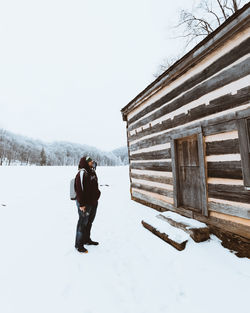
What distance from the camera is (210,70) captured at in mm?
4020

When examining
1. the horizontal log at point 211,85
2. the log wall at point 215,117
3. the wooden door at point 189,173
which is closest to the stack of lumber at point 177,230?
the log wall at point 215,117

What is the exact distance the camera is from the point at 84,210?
140 inches

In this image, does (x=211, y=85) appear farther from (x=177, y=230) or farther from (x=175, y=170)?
(x=177, y=230)

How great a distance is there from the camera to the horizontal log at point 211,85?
A: 10.9ft

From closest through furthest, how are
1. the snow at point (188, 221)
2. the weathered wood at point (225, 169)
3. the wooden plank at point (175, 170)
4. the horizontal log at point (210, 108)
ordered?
the horizontal log at point (210, 108) → the weathered wood at point (225, 169) → the snow at point (188, 221) → the wooden plank at point (175, 170)

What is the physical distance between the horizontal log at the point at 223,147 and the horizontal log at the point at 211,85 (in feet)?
3.99

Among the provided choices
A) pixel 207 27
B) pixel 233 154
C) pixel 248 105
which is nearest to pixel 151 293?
pixel 233 154

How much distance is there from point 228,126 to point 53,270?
4.33 metres

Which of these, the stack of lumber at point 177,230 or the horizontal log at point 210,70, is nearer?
the horizontal log at point 210,70

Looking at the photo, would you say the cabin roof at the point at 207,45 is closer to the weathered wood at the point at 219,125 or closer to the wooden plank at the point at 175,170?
the weathered wood at the point at 219,125

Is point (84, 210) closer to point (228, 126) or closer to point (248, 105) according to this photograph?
point (228, 126)

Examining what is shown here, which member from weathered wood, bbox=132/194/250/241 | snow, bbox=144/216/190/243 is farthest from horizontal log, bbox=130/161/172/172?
snow, bbox=144/216/190/243

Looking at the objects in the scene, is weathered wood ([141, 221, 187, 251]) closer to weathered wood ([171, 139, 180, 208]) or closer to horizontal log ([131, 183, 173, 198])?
weathered wood ([171, 139, 180, 208])

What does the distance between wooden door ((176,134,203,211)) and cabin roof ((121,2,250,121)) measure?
6.19 feet
